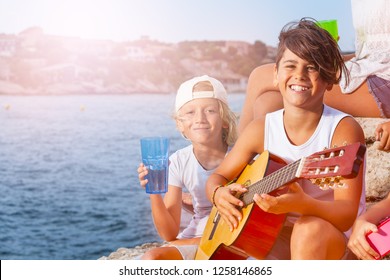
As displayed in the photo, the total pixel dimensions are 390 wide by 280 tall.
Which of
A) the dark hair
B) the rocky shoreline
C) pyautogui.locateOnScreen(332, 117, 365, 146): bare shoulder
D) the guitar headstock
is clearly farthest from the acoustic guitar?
the rocky shoreline

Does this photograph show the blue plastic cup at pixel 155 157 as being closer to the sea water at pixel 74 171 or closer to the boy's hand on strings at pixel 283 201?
the sea water at pixel 74 171

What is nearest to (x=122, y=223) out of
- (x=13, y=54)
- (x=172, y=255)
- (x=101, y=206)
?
(x=101, y=206)

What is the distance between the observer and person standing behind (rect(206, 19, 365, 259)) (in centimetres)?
148

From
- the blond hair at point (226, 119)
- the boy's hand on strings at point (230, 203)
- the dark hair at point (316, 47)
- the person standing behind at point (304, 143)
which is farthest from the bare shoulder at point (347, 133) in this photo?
the blond hair at point (226, 119)

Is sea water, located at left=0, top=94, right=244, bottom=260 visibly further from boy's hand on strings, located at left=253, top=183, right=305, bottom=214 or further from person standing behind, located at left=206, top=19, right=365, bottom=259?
boy's hand on strings, located at left=253, top=183, right=305, bottom=214

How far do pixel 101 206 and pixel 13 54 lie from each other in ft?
22.3

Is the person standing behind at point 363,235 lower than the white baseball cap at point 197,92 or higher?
lower

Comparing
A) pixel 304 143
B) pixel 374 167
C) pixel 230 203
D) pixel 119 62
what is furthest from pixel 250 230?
pixel 119 62

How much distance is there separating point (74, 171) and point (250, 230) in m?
7.36

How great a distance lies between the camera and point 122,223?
8.90m

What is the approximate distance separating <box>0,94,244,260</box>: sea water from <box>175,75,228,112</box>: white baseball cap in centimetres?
4

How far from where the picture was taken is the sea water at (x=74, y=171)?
7.23ft

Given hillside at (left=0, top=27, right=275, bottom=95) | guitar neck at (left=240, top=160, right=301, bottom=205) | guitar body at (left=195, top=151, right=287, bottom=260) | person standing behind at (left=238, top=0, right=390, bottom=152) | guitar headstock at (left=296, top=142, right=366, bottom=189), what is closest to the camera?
guitar headstock at (left=296, top=142, right=366, bottom=189)
